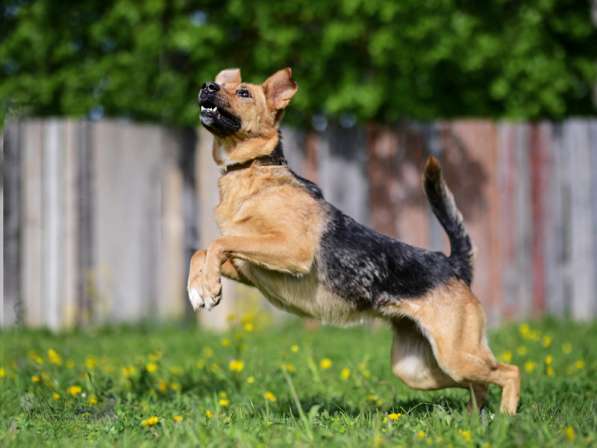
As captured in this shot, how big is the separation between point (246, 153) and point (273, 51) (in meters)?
5.02

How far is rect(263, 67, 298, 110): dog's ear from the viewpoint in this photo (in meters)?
5.17

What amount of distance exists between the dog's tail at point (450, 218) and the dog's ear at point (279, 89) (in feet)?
3.25

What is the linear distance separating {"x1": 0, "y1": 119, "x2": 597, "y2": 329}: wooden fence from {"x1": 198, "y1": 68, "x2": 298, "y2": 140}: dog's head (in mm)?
4254

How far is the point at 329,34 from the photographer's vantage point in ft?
31.2

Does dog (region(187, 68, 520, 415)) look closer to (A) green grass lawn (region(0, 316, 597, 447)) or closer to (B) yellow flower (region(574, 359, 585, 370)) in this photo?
(A) green grass lawn (region(0, 316, 597, 447))

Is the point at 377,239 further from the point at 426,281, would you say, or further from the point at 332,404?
the point at 332,404

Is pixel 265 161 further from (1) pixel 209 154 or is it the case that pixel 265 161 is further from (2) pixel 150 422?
(1) pixel 209 154

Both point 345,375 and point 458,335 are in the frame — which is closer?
point 458,335

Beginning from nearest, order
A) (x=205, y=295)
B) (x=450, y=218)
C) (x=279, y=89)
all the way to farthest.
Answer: (x=205, y=295) → (x=279, y=89) → (x=450, y=218)

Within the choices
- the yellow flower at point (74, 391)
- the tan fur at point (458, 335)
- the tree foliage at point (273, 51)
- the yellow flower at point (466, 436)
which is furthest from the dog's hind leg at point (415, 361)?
the tree foliage at point (273, 51)

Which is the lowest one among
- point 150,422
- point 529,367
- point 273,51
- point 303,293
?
point 529,367

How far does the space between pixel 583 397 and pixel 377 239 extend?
1659 mm

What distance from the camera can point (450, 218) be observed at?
546 centimetres

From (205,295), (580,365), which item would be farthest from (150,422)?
(580,365)
